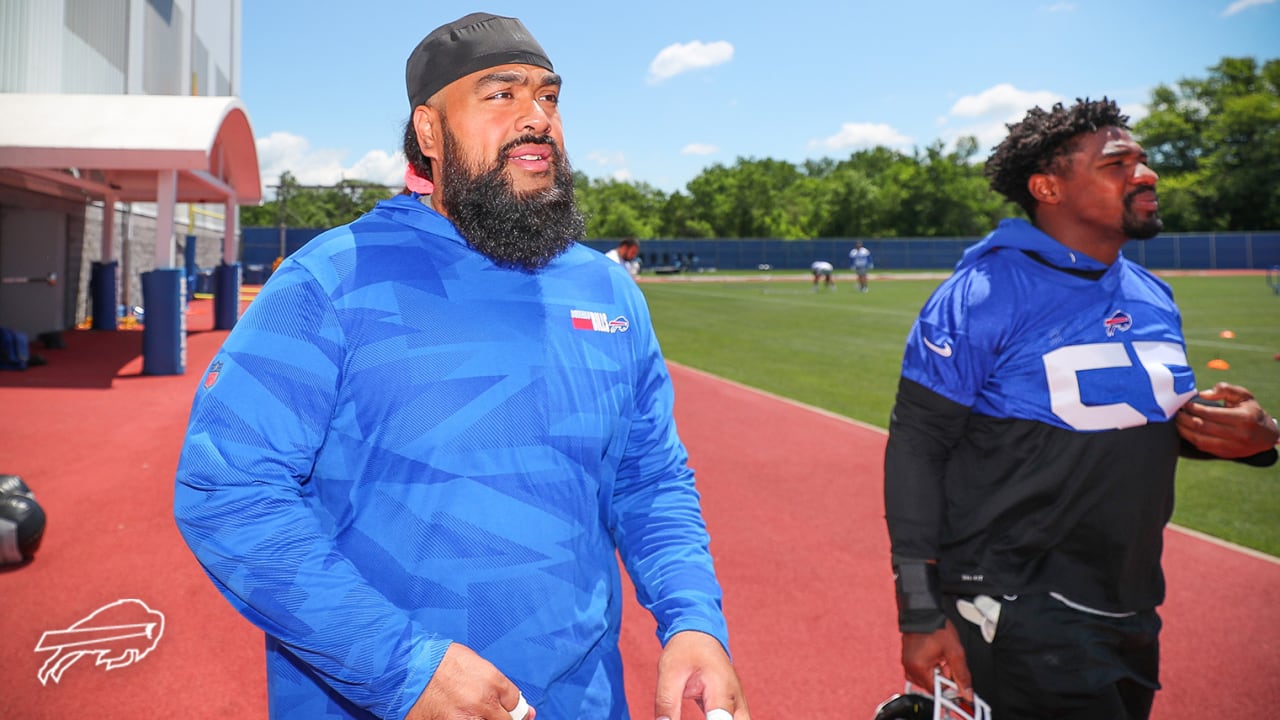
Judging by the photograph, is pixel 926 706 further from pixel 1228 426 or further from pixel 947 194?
pixel 947 194

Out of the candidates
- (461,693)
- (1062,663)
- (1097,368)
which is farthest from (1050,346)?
(461,693)

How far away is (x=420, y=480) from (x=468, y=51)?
0.90m

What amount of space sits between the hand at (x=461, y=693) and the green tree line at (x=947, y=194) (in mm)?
71565

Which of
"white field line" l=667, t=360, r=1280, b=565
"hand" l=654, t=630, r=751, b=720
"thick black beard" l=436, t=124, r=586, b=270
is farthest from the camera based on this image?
"white field line" l=667, t=360, r=1280, b=565

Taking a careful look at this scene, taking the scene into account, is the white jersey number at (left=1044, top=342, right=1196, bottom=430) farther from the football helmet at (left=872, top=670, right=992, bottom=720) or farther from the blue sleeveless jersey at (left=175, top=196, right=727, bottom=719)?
the blue sleeveless jersey at (left=175, top=196, right=727, bottom=719)

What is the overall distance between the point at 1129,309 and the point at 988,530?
803 millimetres

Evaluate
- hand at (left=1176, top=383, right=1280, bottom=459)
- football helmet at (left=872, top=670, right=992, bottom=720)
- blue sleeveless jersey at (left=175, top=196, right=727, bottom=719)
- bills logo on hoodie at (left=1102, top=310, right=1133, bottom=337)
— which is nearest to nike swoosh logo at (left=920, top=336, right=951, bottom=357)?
bills logo on hoodie at (left=1102, top=310, right=1133, bottom=337)

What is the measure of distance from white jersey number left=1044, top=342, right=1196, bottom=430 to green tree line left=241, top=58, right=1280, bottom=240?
7045 cm

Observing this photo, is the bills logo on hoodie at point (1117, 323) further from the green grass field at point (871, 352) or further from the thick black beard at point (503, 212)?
the green grass field at point (871, 352)

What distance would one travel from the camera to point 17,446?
8547 millimetres

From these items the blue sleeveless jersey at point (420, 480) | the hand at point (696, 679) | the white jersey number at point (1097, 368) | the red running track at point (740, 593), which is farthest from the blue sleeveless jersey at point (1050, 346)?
the red running track at point (740, 593)

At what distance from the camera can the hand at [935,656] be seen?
2.54 metres

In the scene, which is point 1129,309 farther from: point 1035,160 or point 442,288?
point 442,288

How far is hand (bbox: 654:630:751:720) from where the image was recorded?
62.1 inches
